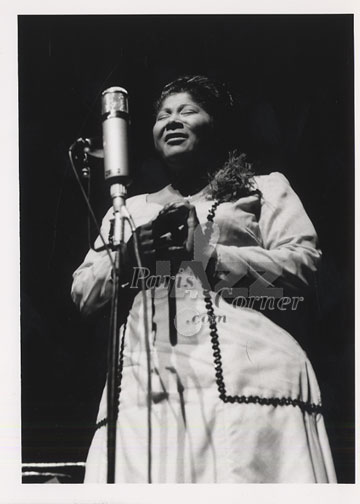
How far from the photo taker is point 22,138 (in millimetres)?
3318

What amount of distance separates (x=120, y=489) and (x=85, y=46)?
68.4 inches

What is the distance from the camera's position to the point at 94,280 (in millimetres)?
3164

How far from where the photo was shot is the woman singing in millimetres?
2953

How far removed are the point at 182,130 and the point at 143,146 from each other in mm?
166

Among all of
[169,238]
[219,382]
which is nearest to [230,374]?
[219,382]

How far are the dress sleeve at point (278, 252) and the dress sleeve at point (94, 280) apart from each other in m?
0.43

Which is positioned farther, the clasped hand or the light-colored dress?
the clasped hand

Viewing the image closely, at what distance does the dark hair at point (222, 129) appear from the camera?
126 inches

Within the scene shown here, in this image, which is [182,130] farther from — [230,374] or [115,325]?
[230,374]

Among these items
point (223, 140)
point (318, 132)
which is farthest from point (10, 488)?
point (318, 132)

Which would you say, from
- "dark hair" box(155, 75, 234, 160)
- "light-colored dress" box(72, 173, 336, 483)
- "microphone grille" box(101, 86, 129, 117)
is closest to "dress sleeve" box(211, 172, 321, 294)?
"light-colored dress" box(72, 173, 336, 483)

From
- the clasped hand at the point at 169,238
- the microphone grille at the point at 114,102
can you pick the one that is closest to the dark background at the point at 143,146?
the microphone grille at the point at 114,102

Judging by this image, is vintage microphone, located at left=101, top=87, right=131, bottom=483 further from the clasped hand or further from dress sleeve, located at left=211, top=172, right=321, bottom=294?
dress sleeve, located at left=211, top=172, right=321, bottom=294

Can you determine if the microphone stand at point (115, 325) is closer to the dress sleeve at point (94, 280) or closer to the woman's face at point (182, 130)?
the dress sleeve at point (94, 280)
